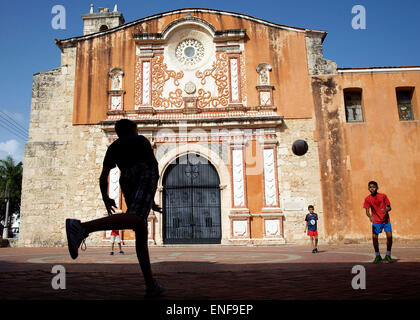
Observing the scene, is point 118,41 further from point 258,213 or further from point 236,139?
point 258,213

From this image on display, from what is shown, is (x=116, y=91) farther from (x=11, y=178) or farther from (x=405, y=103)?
(x=11, y=178)

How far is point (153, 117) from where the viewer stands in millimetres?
16453

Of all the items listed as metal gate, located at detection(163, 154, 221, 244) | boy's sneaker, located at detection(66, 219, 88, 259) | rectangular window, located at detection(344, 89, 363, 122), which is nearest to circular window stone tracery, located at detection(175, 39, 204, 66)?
metal gate, located at detection(163, 154, 221, 244)

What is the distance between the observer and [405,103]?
1650 cm

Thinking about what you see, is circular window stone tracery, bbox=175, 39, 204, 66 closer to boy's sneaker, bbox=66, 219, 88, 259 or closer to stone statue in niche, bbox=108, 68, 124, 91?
stone statue in niche, bbox=108, 68, 124, 91

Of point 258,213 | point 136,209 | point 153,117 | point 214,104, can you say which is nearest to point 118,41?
point 153,117

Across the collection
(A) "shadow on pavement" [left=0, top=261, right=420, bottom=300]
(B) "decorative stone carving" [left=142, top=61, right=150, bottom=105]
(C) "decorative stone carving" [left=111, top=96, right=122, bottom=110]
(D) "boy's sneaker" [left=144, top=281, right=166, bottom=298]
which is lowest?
(A) "shadow on pavement" [left=0, top=261, right=420, bottom=300]

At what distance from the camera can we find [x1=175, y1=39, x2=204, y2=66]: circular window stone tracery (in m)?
17.5

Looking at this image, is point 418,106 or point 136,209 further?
point 418,106

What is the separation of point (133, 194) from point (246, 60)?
14777mm

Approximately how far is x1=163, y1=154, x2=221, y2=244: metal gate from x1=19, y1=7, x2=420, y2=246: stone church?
0.04 metres

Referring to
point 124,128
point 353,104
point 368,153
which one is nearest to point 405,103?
point 353,104

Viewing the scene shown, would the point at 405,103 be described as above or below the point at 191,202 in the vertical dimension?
above

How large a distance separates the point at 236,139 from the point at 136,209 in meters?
12.9
